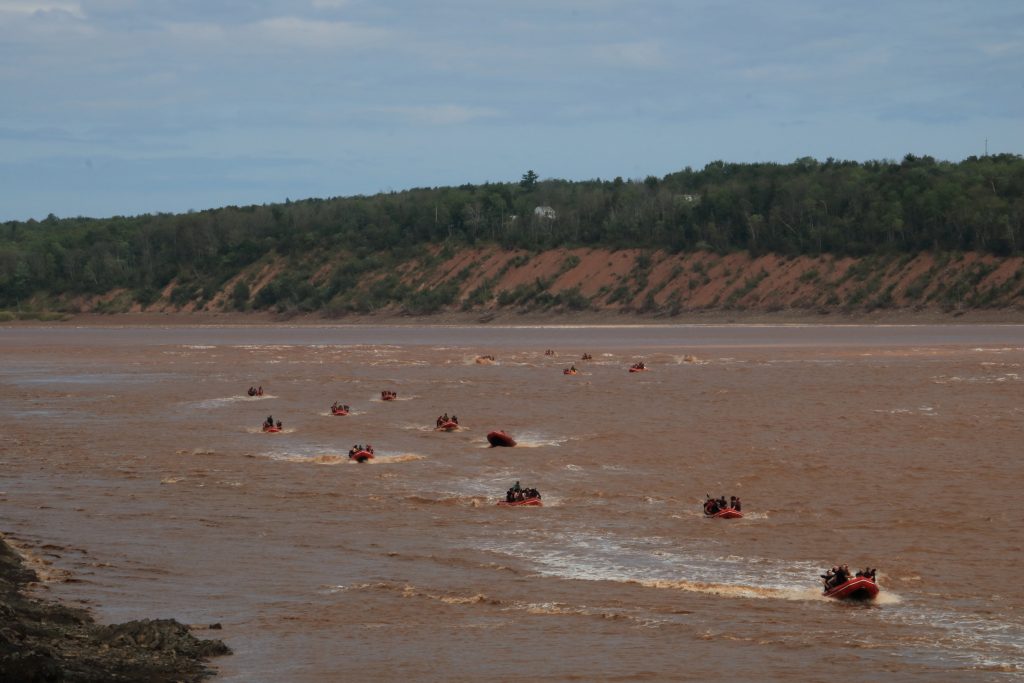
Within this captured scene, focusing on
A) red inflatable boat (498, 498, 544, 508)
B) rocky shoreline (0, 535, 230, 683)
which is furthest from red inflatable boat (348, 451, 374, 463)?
rocky shoreline (0, 535, 230, 683)

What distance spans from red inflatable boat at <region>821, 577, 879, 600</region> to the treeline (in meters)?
104

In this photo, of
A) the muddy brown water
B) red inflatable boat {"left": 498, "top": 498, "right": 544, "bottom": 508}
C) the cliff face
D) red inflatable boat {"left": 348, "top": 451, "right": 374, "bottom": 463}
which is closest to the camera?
the muddy brown water

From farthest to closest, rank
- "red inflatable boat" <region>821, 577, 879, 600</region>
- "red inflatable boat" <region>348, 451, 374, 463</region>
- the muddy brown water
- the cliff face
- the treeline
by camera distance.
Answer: the treeline < the cliff face < "red inflatable boat" <region>348, 451, 374, 463</region> < "red inflatable boat" <region>821, 577, 879, 600</region> < the muddy brown water

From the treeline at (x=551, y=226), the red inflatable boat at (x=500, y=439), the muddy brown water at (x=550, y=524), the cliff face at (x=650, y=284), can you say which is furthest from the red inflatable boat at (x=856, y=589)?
the treeline at (x=551, y=226)

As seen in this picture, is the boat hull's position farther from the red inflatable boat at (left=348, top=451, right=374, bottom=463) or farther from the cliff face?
the cliff face

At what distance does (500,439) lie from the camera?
3600 centimetres

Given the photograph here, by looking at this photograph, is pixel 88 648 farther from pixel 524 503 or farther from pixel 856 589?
pixel 524 503

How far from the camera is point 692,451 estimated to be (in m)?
34.8

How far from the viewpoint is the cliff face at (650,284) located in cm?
11531

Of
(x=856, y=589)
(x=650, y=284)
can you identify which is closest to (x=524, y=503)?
(x=856, y=589)

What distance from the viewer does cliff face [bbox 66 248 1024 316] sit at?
378 feet

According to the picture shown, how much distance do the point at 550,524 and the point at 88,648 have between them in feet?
36.9

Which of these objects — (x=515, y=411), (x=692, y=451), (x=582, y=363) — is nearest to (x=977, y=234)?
(x=582, y=363)

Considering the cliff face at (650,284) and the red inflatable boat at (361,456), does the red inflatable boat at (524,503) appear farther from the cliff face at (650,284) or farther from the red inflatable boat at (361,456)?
the cliff face at (650,284)
